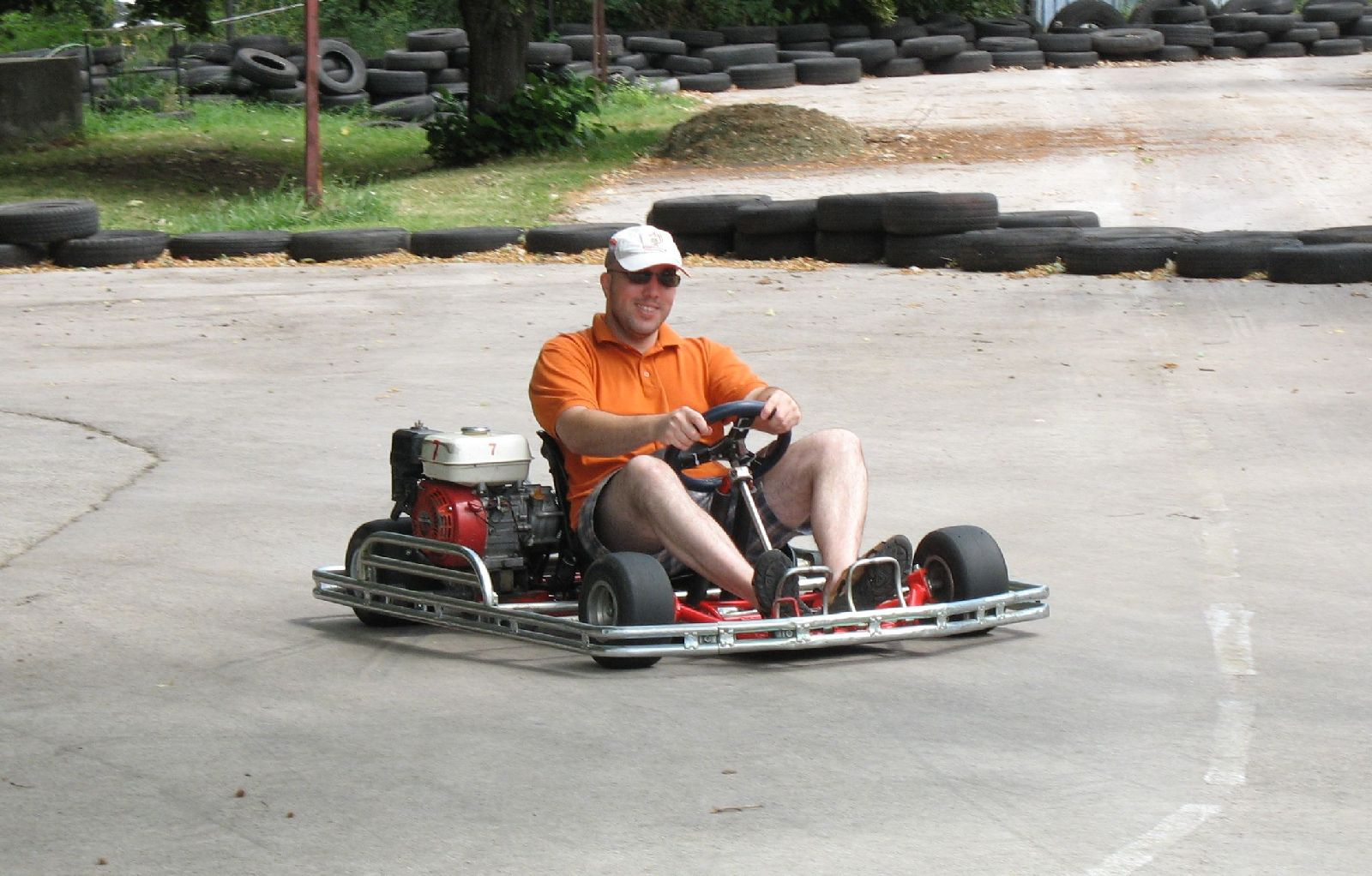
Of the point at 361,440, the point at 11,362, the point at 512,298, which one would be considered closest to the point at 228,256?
the point at 512,298

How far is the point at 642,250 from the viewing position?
521 centimetres

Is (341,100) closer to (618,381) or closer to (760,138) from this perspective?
(760,138)

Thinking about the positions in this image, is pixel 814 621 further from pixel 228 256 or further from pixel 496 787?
pixel 228 256

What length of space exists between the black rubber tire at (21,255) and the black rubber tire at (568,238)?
3856mm

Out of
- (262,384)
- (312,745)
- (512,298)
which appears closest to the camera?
(312,745)

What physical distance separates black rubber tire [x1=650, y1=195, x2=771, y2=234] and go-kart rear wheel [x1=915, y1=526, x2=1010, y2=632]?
9.62m

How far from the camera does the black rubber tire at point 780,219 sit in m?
14.4

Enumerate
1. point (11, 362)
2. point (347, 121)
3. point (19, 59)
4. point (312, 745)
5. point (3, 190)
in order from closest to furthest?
point (312, 745), point (11, 362), point (3, 190), point (19, 59), point (347, 121)

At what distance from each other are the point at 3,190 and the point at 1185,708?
17271 millimetres

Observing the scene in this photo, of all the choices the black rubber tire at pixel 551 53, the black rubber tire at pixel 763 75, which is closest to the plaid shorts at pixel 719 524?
the black rubber tire at pixel 551 53

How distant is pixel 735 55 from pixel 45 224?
55.4ft

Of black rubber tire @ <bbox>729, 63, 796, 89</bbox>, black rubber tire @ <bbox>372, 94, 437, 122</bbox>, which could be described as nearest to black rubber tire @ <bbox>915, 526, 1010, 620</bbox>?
black rubber tire @ <bbox>372, 94, 437, 122</bbox>

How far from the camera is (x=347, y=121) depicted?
25.2 meters

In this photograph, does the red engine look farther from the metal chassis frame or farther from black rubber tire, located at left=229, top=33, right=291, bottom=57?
black rubber tire, located at left=229, top=33, right=291, bottom=57
